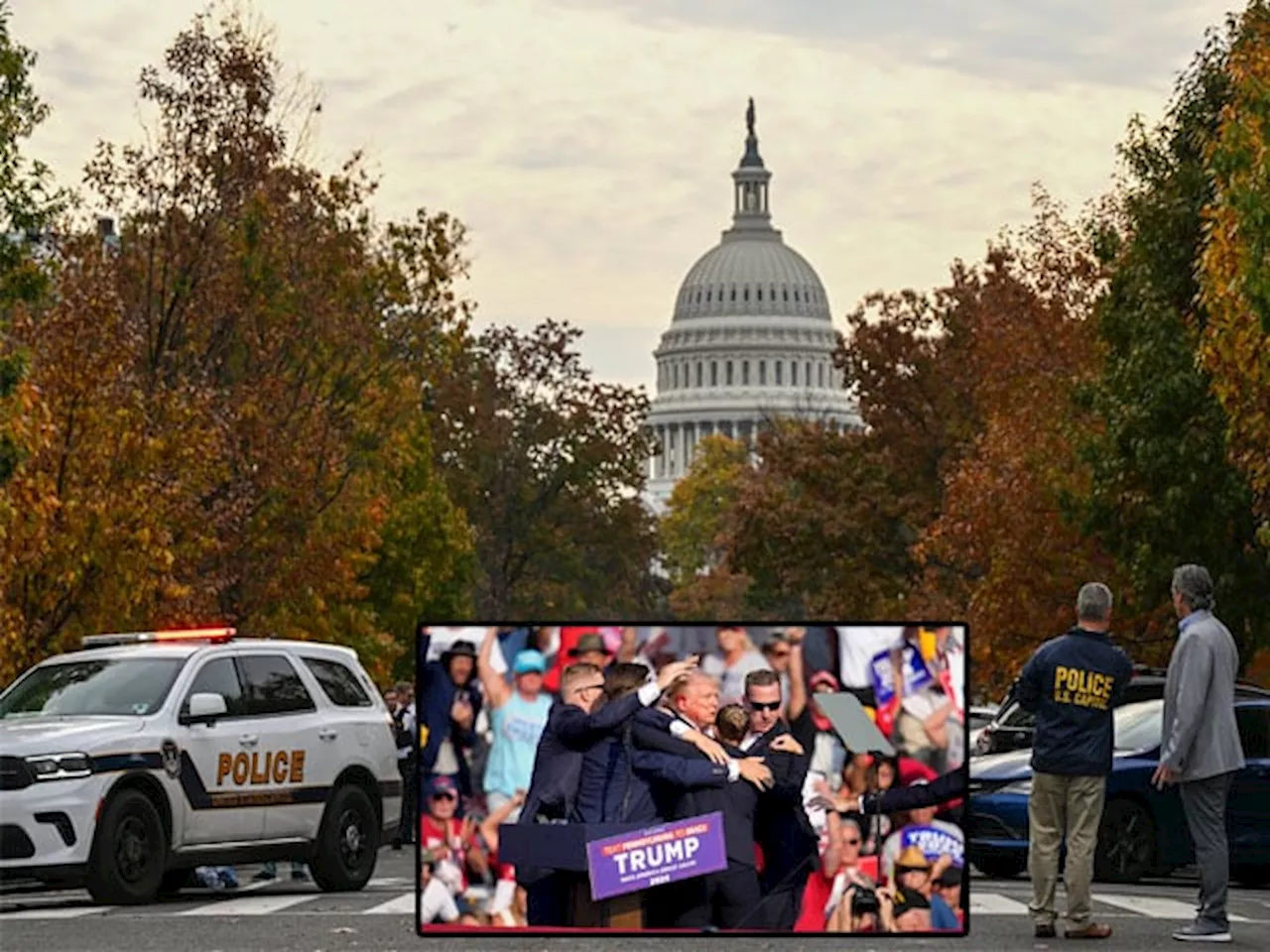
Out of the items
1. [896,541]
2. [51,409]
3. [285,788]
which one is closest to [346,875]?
[285,788]

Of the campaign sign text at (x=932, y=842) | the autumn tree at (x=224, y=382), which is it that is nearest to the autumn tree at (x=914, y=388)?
the autumn tree at (x=224, y=382)

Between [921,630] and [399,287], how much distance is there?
37671 mm

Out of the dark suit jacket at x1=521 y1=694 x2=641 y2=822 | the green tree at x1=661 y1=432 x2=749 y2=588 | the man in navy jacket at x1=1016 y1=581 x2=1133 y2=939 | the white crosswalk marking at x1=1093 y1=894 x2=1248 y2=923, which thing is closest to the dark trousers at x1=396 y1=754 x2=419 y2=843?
the white crosswalk marking at x1=1093 y1=894 x2=1248 y2=923

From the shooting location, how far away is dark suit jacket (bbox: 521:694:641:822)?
30.6 feet

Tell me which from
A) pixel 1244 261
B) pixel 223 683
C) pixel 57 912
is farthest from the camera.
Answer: pixel 1244 261

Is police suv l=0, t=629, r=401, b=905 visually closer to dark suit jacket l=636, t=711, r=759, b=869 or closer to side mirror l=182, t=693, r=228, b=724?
side mirror l=182, t=693, r=228, b=724

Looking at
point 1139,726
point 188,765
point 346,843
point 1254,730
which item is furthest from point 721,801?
point 1254,730

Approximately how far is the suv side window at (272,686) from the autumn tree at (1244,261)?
29.4 feet

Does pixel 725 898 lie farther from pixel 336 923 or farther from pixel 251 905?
pixel 251 905

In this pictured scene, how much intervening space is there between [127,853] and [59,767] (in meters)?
0.74

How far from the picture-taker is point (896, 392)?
211 feet

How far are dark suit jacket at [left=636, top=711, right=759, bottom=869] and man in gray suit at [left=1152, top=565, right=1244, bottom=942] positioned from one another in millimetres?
7698

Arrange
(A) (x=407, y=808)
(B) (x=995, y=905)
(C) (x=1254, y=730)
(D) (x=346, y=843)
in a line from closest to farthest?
(B) (x=995, y=905) < (D) (x=346, y=843) < (C) (x=1254, y=730) < (A) (x=407, y=808)

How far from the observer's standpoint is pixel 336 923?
17984 mm
